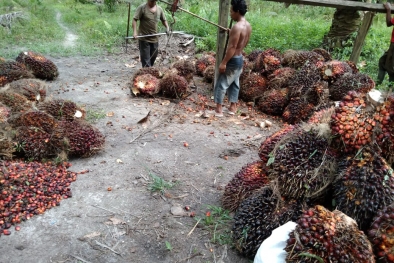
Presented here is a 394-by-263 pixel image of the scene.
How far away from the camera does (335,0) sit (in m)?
4.96

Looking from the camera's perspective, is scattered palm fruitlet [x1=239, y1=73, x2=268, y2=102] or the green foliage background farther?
the green foliage background

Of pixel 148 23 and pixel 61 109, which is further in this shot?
pixel 148 23

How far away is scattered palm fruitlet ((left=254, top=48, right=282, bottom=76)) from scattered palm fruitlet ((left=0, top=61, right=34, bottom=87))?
436 centimetres

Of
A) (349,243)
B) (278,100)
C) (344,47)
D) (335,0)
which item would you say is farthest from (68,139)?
(344,47)

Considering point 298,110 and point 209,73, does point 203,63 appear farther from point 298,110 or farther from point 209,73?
point 298,110

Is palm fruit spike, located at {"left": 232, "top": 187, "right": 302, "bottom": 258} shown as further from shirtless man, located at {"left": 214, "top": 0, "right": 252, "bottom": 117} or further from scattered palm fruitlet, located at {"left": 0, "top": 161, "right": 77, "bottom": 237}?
shirtless man, located at {"left": 214, "top": 0, "right": 252, "bottom": 117}

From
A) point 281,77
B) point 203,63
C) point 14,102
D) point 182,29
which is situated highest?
point 281,77

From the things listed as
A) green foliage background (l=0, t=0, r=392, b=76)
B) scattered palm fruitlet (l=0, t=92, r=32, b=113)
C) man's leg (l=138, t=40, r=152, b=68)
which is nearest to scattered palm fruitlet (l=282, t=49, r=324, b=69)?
green foliage background (l=0, t=0, r=392, b=76)

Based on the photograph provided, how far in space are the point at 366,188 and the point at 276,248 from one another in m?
0.71

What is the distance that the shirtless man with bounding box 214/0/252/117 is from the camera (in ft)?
15.1

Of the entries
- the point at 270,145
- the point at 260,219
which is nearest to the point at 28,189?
the point at 260,219

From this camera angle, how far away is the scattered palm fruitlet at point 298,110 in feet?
16.4

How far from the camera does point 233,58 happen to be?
16.3 ft

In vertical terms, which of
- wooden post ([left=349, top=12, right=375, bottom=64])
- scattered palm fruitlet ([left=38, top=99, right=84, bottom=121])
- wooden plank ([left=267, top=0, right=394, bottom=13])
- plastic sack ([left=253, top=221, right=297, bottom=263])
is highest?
wooden plank ([left=267, top=0, right=394, bottom=13])
